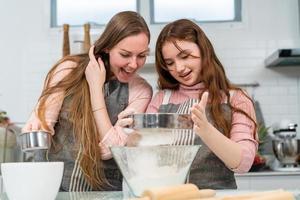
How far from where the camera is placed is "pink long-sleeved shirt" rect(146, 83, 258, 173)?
4.20ft

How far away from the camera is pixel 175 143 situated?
108 cm

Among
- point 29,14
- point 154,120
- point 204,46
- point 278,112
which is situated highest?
point 29,14

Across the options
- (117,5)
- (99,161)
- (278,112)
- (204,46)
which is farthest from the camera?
(117,5)

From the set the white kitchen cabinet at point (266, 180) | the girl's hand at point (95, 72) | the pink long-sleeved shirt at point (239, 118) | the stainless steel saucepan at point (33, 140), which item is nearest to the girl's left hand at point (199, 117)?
the pink long-sleeved shirt at point (239, 118)

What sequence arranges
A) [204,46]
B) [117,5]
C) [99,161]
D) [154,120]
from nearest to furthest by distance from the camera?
[154,120], [99,161], [204,46], [117,5]

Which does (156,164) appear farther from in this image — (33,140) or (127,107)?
(127,107)

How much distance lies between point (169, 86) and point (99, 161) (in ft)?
1.19

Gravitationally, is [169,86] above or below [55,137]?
above

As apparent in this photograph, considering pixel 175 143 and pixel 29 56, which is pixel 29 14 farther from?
pixel 175 143

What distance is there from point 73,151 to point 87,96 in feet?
0.56

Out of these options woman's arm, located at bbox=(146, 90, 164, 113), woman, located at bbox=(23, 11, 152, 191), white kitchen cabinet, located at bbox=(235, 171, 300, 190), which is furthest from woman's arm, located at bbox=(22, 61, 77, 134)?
white kitchen cabinet, located at bbox=(235, 171, 300, 190)

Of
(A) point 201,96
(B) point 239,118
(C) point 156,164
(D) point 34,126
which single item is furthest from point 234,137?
(D) point 34,126

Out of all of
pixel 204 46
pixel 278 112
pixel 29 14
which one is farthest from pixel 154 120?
pixel 29 14

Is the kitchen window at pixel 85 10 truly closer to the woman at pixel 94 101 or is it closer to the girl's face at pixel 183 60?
the woman at pixel 94 101
